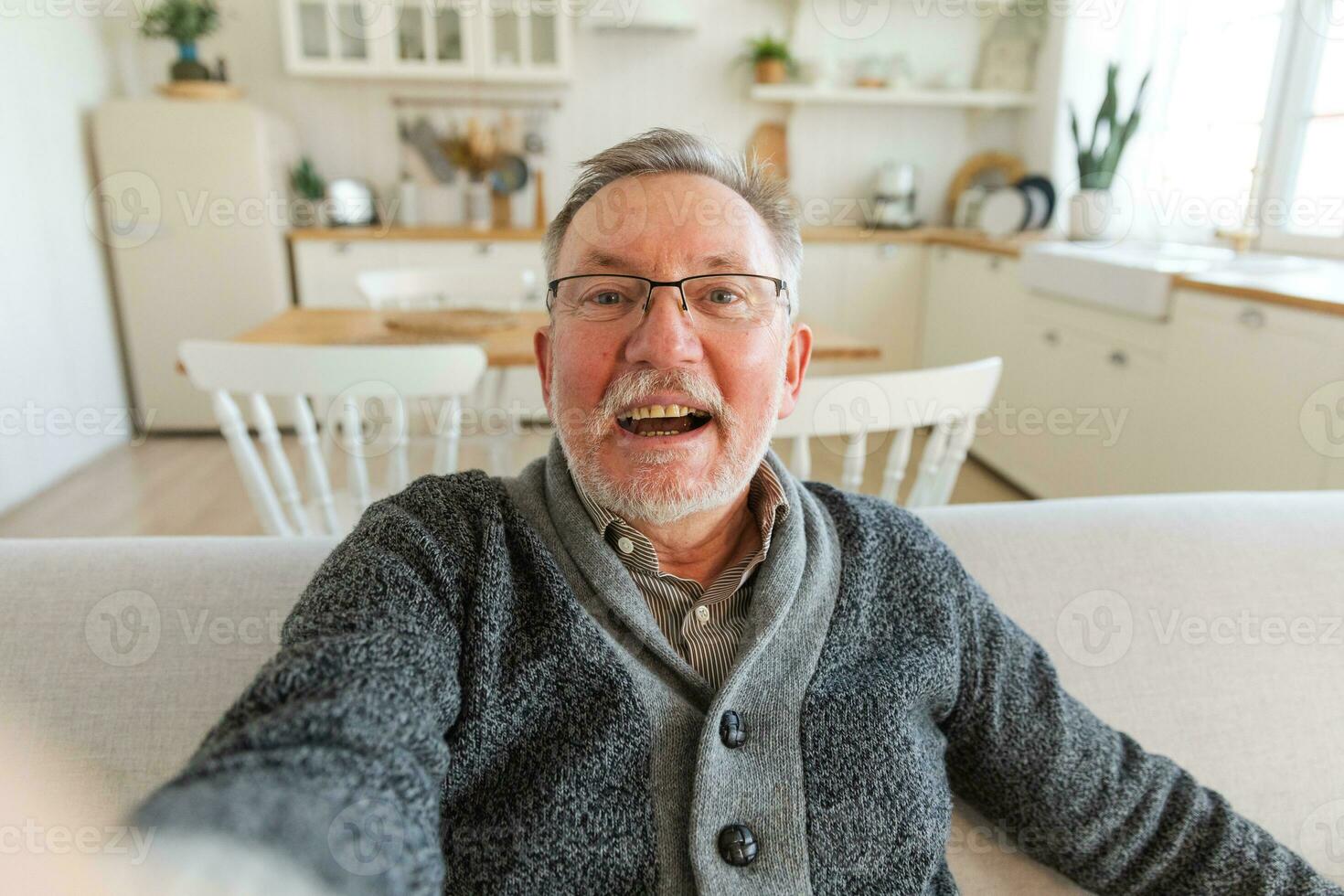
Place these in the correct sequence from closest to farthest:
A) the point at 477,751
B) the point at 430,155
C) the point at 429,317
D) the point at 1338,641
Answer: the point at 477,751, the point at 1338,641, the point at 429,317, the point at 430,155

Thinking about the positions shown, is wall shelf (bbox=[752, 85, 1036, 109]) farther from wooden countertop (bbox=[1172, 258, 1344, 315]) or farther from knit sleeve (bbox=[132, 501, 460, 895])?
knit sleeve (bbox=[132, 501, 460, 895])

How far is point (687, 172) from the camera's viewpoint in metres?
0.96

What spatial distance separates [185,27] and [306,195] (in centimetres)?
80

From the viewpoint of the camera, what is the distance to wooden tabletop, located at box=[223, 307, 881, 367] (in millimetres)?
2002

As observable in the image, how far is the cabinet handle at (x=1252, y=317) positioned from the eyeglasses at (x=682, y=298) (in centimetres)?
179

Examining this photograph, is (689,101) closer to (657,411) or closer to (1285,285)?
(1285,285)

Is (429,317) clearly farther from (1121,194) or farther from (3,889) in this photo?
(1121,194)

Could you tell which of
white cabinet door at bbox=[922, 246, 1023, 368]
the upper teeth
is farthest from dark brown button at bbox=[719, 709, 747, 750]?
white cabinet door at bbox=[922, 246, 1023, 368]

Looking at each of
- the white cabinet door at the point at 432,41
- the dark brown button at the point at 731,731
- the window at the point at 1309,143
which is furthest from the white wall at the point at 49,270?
the window at the point at 1309,143

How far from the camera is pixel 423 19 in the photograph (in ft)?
12.6

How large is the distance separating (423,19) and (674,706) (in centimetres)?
390

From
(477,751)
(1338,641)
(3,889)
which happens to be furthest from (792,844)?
(1338,641)

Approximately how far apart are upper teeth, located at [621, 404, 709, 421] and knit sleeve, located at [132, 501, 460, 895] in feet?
0.78

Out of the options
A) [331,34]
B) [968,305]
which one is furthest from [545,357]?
[331,34]
